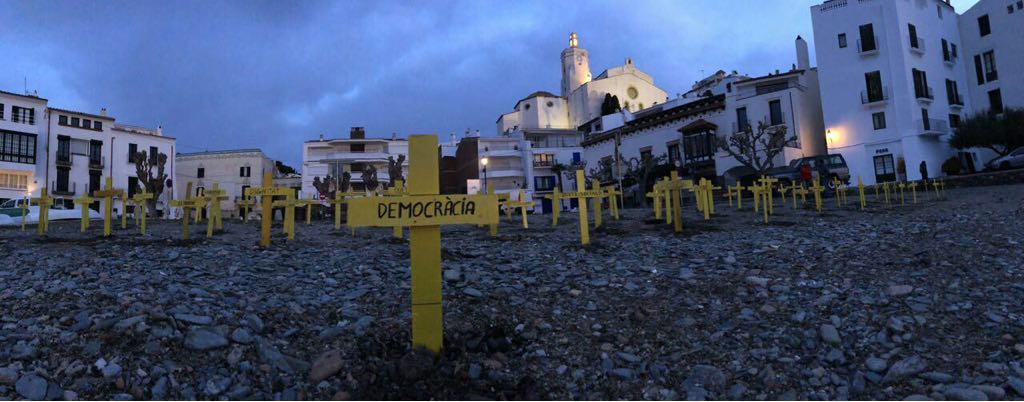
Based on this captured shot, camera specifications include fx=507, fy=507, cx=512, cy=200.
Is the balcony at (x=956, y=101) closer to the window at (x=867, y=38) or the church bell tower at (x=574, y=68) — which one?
the window at (x=867, y=38)

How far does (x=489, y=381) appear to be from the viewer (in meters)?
4.72

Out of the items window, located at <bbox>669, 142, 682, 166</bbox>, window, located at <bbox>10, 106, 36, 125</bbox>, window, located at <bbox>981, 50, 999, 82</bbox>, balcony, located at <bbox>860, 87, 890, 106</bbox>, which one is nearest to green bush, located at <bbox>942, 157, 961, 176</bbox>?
balcony, located at <bbox>860, 87, 890, 106</bbox>

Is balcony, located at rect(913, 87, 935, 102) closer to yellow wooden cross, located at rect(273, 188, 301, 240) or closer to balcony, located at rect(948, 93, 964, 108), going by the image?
balcony, located at rect(948, 93, 964, 108)

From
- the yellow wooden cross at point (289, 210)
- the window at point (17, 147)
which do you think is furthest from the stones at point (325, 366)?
the window at point (17, 147)

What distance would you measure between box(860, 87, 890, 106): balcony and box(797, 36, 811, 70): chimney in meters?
10.9

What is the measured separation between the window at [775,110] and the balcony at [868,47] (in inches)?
286

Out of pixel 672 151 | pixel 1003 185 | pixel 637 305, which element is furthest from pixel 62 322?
pixel 672 151

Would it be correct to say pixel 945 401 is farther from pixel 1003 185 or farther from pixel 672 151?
pixel 672 151

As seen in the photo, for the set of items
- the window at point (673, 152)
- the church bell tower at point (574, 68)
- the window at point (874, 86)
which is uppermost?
the church bell tower at point (574, 68)

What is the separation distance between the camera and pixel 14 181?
49000mm

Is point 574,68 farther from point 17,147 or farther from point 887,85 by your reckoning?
point 17,147

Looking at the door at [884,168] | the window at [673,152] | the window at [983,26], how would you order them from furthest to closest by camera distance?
the window at [673,152], the window at [983,26], the door at [884,168]

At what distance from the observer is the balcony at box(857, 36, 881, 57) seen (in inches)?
1702

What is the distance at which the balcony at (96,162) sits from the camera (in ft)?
179
